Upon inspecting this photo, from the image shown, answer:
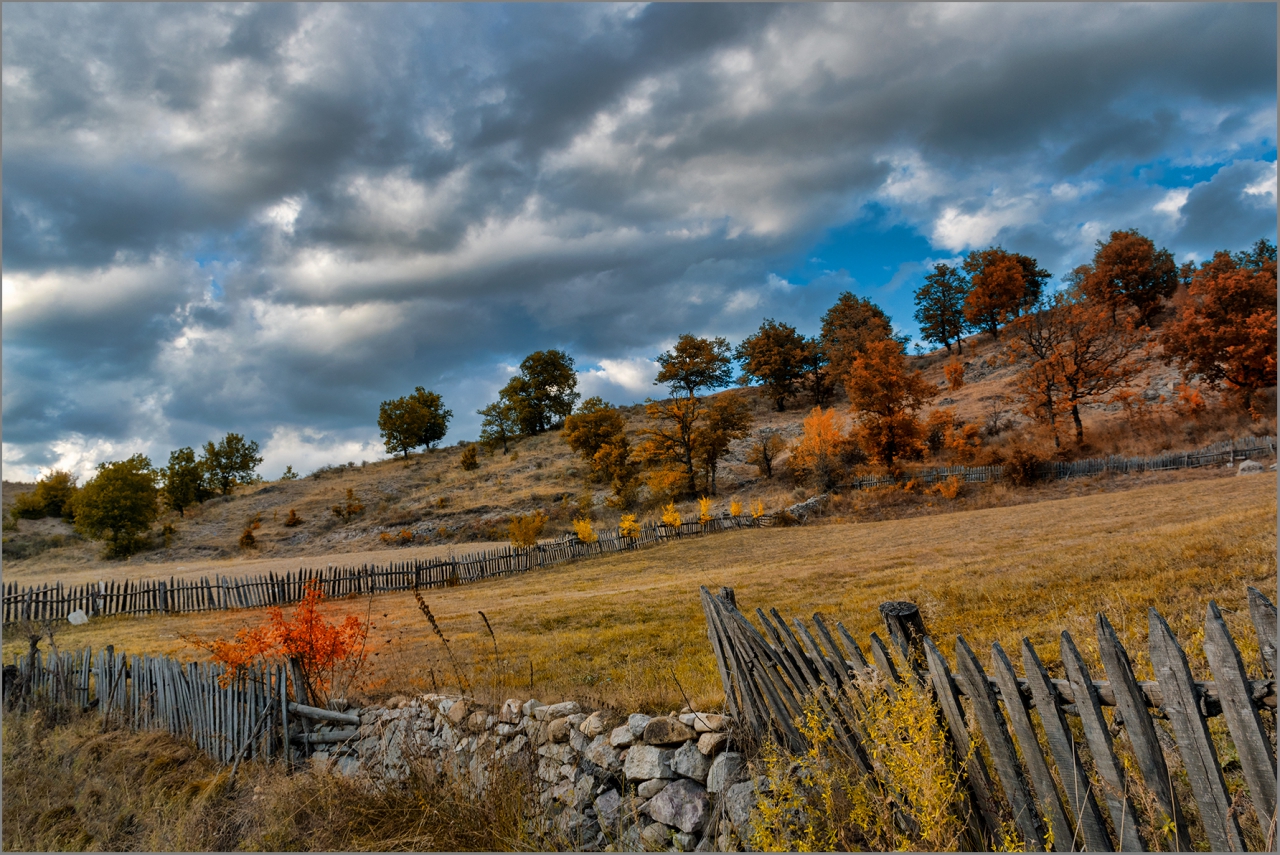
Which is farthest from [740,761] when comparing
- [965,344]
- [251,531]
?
[965,344]

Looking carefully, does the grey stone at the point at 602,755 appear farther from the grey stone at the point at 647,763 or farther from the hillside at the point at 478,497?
the hillside at the point at 478,497

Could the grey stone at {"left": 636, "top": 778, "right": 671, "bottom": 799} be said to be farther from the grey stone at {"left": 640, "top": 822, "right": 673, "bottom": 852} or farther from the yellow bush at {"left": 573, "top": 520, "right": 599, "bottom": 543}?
the yellow bush at {"left": 573, "top": 520, "right": 599, "bottom": 543}

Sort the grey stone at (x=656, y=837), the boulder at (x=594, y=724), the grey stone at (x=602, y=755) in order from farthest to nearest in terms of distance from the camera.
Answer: the boulder at (x=594, y=724)
the grey stone at (x=602, y=755)
the grey stone at (x=656, y=837)

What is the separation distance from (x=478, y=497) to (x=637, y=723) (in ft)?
158

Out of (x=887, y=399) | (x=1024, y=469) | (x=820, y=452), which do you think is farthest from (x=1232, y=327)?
(x=820, y=452)

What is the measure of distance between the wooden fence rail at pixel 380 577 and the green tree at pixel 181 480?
3462cm

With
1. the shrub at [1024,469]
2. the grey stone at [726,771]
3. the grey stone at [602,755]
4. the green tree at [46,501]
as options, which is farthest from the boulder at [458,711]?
the green tree at [46,501]

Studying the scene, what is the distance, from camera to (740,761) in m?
4.19

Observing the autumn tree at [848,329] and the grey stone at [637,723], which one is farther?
the autumn tree at [848,329]

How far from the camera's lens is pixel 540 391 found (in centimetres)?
7338

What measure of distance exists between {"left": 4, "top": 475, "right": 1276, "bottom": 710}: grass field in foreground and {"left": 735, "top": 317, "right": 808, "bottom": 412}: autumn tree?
1743 inches

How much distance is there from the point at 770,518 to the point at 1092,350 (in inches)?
831

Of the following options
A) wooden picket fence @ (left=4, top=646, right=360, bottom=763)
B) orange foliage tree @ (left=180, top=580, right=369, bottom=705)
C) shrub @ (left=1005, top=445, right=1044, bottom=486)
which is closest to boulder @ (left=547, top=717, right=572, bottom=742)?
wooden picket fence @ (left=4, top=646, right=360, bottom=763)

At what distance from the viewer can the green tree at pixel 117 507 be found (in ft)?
143
